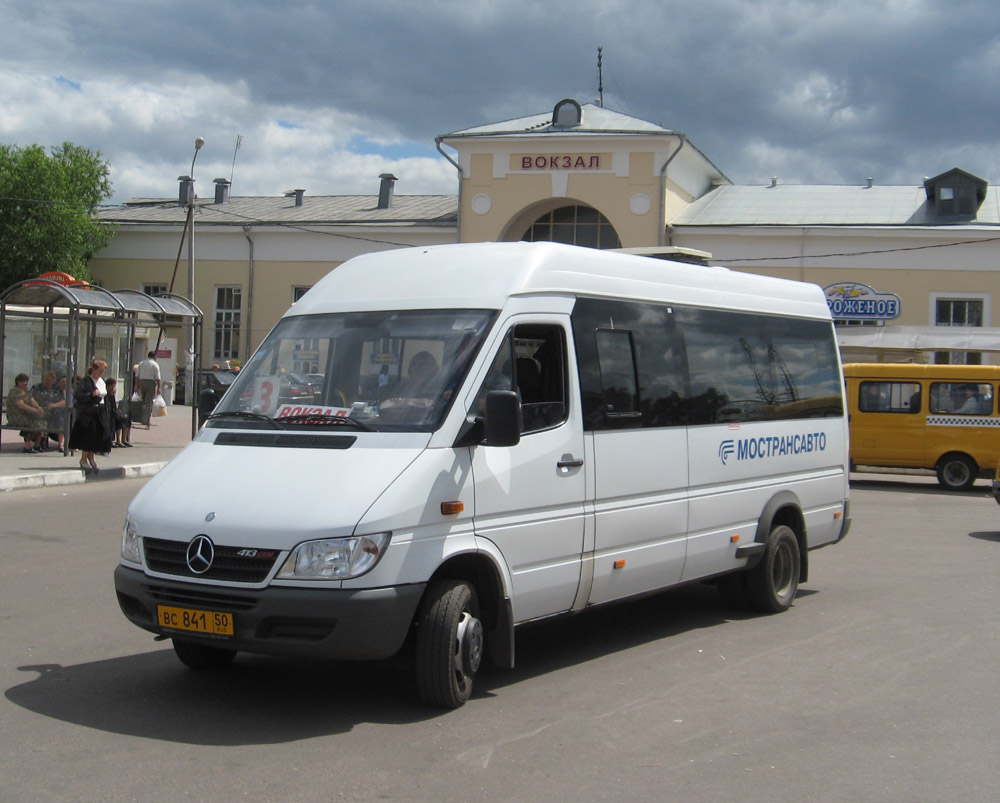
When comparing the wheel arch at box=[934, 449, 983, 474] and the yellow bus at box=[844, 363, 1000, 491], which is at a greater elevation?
the yellow bus at box=[844, 363, 1000, 491]

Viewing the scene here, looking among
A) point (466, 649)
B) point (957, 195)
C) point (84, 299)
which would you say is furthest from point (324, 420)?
point (957, 195)

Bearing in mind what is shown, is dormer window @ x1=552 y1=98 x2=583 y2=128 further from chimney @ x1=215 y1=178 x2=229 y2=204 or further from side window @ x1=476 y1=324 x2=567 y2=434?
side window @ x1=476 y1=324 x2=567 y2=434

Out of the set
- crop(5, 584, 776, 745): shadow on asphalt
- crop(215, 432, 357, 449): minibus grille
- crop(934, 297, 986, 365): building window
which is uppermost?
crop(934, 297, 986, 365): building window

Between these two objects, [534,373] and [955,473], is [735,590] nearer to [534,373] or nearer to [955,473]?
[534,373]

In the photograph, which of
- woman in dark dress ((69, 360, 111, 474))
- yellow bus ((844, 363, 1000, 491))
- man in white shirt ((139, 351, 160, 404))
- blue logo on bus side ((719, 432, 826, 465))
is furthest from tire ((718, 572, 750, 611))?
man in white shirt ((139, 351, 160, 404))

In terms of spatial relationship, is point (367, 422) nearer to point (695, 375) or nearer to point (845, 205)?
point (695, 375)

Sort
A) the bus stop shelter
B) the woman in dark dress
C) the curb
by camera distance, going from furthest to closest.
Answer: the bus stop shelter
the woman in dark dress
the curb

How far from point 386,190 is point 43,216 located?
50.1ft

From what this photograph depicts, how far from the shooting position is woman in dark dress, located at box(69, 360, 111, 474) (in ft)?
55.3

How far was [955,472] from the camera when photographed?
21469 mm

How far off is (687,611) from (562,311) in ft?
10.7

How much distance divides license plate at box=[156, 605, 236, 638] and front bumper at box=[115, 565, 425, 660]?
0.03 meters

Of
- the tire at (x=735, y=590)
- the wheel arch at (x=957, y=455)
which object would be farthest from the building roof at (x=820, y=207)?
the tire at (x=735, y=590)

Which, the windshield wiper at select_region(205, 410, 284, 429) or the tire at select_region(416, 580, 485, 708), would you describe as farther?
the windshield wiper at select_region(205, 410, 284, 429)
